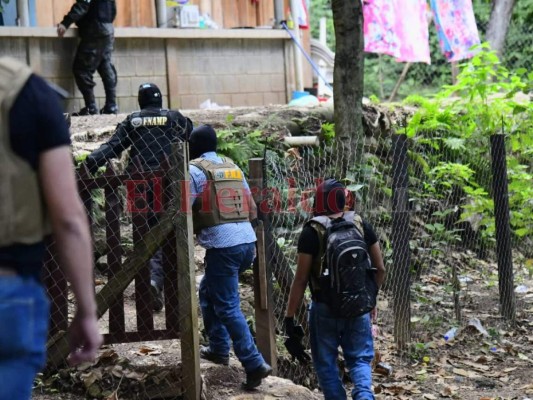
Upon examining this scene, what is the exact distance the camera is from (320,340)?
17.8ft

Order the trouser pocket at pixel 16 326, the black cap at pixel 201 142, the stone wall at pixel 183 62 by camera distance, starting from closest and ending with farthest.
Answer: the trouser pocket at pixel 16 326, the black cap at pixel 201 142, the stone wall at pixel 183 62

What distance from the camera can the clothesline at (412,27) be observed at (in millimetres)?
13266

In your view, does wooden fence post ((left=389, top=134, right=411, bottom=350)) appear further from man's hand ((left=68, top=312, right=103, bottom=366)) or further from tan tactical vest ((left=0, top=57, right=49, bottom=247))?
tan tactical vest ((left=0, top=57, right=49, bottom=247))

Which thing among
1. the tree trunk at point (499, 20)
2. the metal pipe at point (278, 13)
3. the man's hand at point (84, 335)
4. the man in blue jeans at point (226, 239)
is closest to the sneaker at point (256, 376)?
the man in blue jeans at point (226, 239)

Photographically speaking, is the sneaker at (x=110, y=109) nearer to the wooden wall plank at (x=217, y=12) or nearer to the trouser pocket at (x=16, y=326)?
the wooden wall plank at (x=217, y=12)

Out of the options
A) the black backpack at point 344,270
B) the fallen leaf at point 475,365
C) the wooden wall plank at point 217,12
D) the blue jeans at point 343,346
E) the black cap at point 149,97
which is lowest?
the fallen leaf at point 475,365

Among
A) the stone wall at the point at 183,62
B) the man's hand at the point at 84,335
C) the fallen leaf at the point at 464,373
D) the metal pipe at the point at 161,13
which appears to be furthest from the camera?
the metal pipe at the point at 161,13

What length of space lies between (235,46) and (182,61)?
99 centimetres

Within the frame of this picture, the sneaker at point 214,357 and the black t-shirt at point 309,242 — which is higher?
the black t-shirt at point 309,242

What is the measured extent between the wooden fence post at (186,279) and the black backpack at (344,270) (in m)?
0.82

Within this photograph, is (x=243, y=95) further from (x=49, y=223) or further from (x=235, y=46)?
(x=49, y=223)

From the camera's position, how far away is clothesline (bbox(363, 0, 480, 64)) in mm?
13266

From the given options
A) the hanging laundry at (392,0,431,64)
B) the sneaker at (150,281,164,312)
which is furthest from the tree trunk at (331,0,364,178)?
the hanging laundry at (392,0,431,64)

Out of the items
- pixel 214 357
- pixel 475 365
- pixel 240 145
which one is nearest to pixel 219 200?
pixel 214 357
